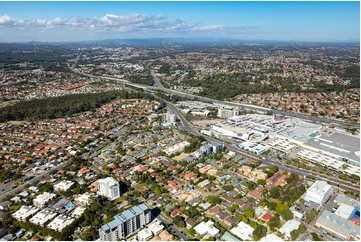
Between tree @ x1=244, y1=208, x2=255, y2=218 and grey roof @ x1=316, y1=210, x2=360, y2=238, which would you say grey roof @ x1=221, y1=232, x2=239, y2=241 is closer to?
tree @ x1=244, y1=208, x2=255, y2=218

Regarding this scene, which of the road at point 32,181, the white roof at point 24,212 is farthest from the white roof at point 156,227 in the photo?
the road at point 32,181

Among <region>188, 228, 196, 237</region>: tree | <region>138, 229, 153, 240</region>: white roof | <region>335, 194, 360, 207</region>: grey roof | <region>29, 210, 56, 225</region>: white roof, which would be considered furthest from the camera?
<region>335, 194, 360, 207</region>: grey roof

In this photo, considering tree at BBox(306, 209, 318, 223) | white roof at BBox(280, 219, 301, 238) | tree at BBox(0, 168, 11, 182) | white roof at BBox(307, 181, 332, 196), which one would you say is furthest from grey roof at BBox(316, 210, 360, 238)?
tree at BBox(0, 168, 11, 182)

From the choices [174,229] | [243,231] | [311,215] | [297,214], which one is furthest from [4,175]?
[311,215]

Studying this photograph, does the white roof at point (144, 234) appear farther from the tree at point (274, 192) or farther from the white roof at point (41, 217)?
the tree at point (274, 192)

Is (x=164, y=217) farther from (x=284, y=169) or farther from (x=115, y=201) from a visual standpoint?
(x=284, y=169)

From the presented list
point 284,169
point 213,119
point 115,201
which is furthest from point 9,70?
point 284,169

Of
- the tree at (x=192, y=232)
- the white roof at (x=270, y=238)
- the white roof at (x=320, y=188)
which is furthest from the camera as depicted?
the white roof at (x=320, y=188)
